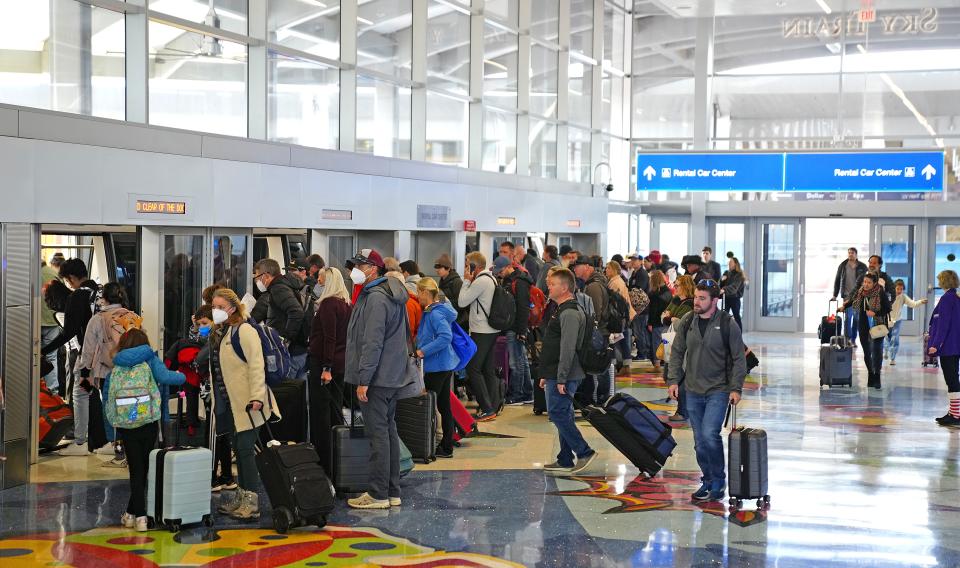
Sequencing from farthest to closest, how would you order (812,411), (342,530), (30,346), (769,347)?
(769,347) < (812,411) < (30,346) < (342,530)

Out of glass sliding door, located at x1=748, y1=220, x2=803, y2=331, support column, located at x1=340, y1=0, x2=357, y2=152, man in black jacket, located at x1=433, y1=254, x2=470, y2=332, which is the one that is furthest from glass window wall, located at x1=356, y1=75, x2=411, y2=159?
glass sliding door, located at x1=748, y1=220, x2=803, y2=331

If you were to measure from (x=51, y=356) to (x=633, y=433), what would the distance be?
5.77 m

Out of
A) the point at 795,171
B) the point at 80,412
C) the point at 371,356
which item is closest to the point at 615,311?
the point at 80,412

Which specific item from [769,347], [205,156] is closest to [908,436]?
[205,156]

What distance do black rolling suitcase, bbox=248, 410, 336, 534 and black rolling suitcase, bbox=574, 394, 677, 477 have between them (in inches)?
100

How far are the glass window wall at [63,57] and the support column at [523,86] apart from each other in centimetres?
1066

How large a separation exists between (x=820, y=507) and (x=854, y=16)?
19.4m

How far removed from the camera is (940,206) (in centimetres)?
2478

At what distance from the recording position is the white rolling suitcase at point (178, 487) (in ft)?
23.8

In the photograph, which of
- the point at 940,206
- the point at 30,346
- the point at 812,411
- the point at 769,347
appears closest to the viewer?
the point at 30,346

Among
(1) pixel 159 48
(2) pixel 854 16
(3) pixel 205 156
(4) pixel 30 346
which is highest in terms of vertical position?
(2) pixel 854 16

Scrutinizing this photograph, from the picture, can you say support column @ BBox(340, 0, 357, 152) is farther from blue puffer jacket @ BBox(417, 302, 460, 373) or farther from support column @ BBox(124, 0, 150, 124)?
blue puffer jacket @ BBox(417, 302, 460, 373)

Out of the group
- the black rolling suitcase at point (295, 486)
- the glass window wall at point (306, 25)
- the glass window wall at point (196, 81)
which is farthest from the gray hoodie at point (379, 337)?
the glass window wall at point (306, 25)

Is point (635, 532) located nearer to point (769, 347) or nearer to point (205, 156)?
point (205, 156)
